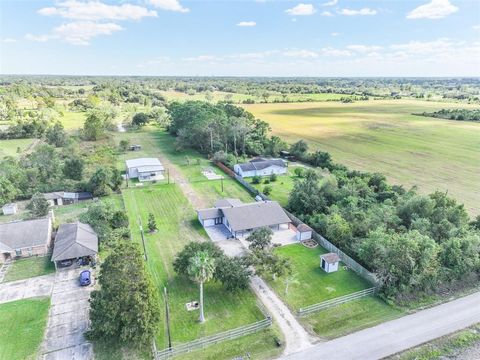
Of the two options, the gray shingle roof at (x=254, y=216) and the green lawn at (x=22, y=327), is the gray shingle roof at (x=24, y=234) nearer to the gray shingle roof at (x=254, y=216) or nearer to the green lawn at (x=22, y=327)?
the green lawn at (x=22, y=327)

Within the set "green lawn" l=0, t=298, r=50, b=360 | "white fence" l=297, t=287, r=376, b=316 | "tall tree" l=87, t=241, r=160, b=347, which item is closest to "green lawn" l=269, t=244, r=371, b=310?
"white fence" l=297, t=287, r=376, b=316

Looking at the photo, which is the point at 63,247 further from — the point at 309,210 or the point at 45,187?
the point at 309,210

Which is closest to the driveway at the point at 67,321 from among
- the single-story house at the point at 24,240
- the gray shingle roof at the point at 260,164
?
the single-story house at the point at 24,240

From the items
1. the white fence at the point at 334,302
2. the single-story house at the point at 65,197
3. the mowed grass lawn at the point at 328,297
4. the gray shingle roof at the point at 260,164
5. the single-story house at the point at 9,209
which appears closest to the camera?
the mowed grass lawn at the point at 328,297

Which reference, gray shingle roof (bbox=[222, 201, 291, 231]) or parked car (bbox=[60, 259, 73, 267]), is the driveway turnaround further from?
gray shingle roof (bbox=[222, 201, 291, 231])

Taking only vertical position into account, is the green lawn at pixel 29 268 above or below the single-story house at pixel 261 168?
below

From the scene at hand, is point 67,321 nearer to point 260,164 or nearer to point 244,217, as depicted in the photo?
point 244,217

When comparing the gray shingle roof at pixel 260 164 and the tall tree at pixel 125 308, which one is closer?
the tall tree at pixel 125 308
